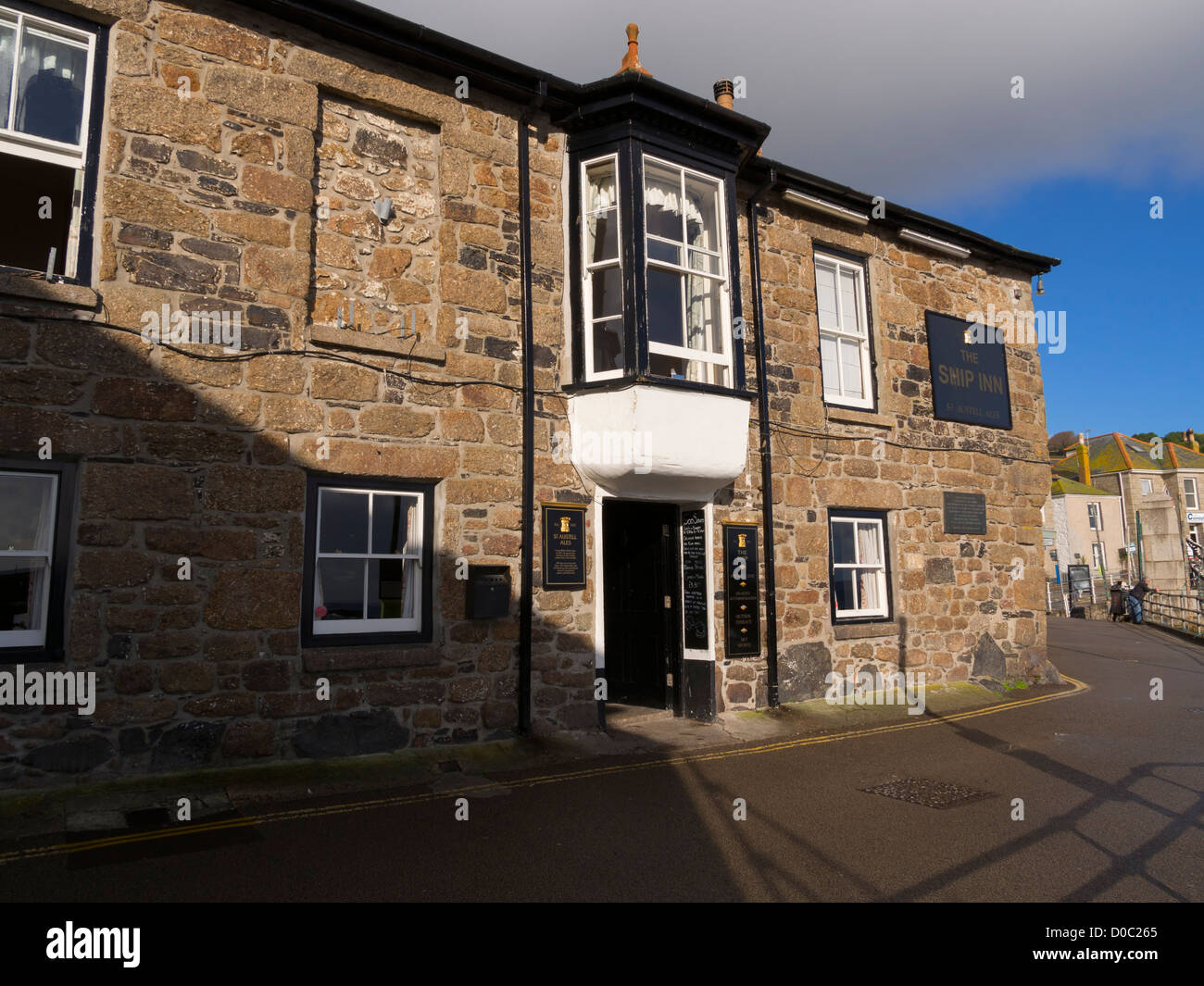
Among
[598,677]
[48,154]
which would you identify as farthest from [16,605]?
[598,677]

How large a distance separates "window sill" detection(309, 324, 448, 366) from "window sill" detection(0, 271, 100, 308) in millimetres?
1632

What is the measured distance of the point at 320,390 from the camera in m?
6.86

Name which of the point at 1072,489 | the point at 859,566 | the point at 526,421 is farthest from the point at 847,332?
the point at 1072,489

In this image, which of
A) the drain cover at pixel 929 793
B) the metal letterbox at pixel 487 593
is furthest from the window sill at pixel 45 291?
the drain cover at pixel 929 793

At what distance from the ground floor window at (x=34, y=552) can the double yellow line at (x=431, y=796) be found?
5.16 ft

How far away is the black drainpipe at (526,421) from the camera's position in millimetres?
7656

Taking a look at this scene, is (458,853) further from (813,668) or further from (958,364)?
(958,364)

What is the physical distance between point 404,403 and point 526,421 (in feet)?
4.13

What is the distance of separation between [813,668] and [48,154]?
9203 mm

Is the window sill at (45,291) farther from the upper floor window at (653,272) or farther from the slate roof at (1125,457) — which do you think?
the slate roof at (1125,457)

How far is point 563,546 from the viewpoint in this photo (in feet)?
26.3

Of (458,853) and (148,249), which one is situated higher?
(148,249)
